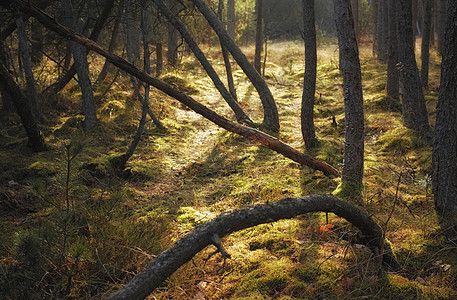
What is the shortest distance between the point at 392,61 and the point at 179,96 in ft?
25.1

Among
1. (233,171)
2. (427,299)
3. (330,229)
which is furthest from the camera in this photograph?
(233,171)

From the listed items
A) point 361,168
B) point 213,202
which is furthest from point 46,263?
point 361,168

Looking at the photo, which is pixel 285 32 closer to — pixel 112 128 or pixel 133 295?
pixel 112 128

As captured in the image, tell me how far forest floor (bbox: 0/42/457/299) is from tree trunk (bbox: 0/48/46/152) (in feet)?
0.88

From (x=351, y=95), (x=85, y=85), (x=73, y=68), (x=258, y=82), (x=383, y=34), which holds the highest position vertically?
(x=383, y=34)

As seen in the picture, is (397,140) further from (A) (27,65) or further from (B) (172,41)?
(B) (172,41)

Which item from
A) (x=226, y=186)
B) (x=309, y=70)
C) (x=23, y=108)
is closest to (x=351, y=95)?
(x=309, y=70)

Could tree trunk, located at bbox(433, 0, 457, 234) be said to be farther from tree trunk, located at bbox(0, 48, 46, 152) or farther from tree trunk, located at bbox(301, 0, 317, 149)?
tree trunk, located at bbox(0, 48, 46, 152)

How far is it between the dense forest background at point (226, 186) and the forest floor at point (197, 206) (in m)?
0.02

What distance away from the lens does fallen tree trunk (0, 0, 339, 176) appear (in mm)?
4664

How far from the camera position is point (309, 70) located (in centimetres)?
735

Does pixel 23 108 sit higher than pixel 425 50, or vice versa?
pixel 425 50

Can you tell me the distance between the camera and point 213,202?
5.81 meters

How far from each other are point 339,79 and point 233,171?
926 cm
